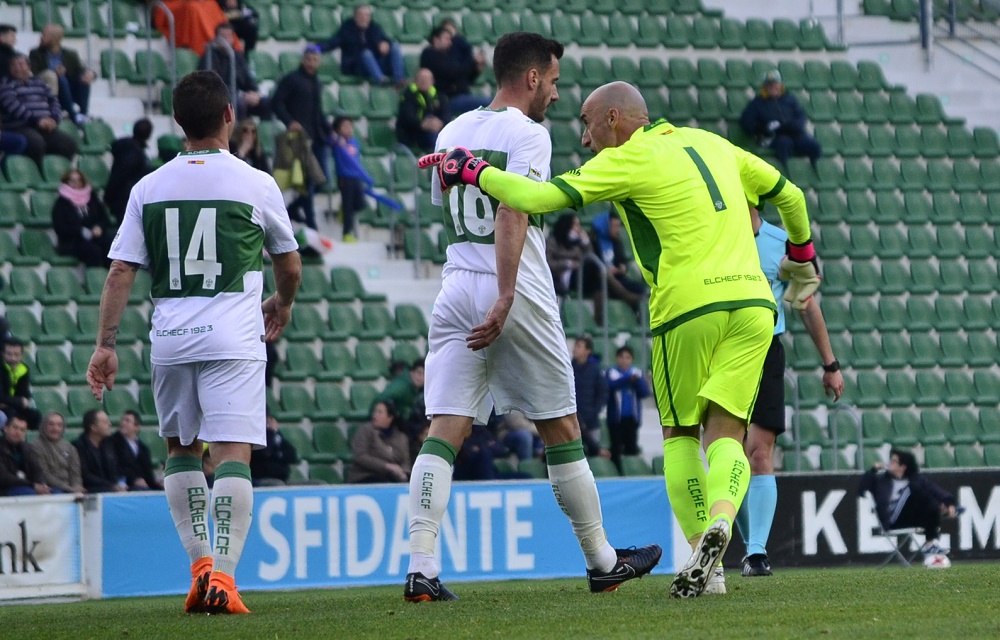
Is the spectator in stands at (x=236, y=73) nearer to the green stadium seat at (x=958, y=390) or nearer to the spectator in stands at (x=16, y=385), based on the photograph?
the spectator in stands at (x=16, y=385)

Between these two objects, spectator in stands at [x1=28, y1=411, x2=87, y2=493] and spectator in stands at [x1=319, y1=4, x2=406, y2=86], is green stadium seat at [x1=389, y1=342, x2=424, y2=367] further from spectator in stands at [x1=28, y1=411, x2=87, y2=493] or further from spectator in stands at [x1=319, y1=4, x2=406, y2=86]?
spectator in stands at [x1=319, y1=4, x2=406, y2=86]

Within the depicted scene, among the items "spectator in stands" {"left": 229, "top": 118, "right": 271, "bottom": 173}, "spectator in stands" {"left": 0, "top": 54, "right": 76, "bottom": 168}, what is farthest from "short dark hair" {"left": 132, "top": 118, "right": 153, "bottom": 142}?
"spectator in stands" {"left": 0, "top": 54, "right": 76, "bottom": 168}

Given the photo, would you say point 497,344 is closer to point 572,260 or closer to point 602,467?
point 602,467

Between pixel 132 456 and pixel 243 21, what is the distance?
20.1ft

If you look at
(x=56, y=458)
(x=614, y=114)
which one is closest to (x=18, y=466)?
(x=56, y=458)

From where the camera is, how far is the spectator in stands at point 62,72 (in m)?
15.2

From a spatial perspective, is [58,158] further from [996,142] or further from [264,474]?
[996,142]

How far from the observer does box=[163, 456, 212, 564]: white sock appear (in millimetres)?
6477

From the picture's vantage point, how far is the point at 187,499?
650cm

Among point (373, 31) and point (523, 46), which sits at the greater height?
point (373, 31)

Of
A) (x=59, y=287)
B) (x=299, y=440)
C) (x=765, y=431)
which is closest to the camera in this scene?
(x=765, y=431)

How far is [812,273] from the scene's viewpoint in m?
6.66

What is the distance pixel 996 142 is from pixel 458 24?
6.80m

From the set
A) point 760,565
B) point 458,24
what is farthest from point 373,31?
point 760,565
